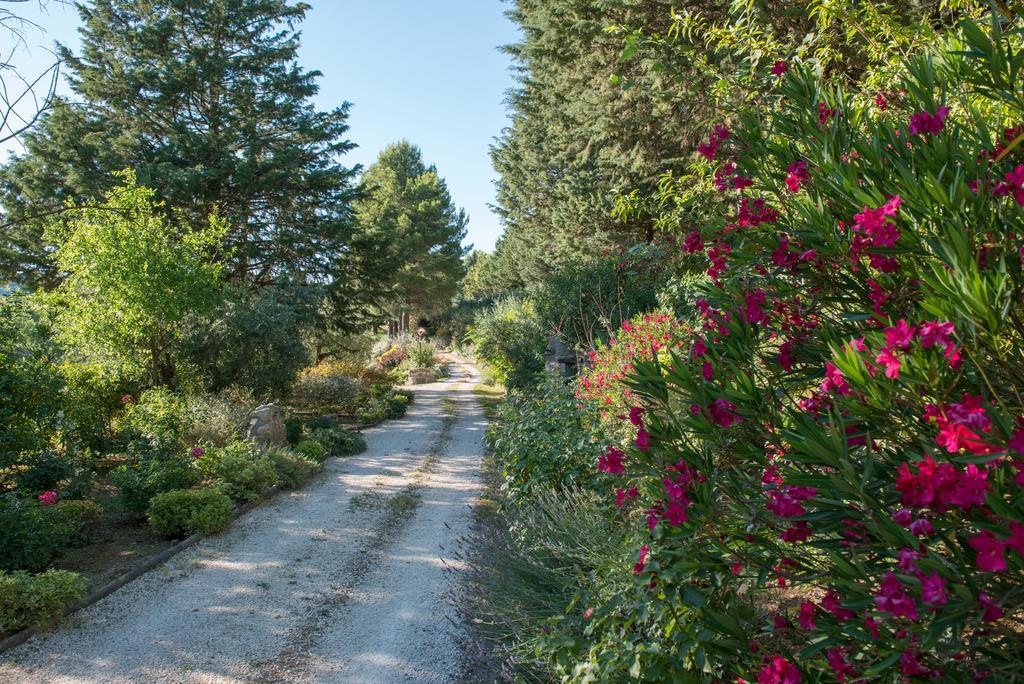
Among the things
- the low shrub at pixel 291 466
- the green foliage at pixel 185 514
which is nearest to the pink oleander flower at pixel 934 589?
the green foliage at pixel 185 514

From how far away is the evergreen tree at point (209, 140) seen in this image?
14203mm

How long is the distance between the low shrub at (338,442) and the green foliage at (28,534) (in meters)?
5.09

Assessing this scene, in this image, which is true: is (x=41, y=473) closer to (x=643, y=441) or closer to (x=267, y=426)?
(x=267, y=426)

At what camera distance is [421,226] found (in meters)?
36.0

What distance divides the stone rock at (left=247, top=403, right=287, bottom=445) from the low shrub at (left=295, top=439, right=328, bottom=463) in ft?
1.28

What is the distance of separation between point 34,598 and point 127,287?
276 inches

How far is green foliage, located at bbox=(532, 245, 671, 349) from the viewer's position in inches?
449

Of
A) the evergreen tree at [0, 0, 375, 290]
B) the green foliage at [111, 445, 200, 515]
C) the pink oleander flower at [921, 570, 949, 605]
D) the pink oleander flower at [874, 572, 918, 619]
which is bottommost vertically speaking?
the green foliage at [111, 445, 200, 515]

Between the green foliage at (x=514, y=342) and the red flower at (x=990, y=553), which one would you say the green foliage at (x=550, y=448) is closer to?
the red flower at (x=990, y=553)

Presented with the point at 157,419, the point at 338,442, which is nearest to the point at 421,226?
the point at 338,442

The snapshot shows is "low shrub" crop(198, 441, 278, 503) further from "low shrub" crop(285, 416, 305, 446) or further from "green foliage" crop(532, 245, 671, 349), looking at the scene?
"green foliage" crop(532, 245, 671, 349)

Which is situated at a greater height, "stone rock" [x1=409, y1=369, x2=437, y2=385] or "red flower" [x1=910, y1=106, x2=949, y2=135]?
"red flower" [x1=910, y1=106, x2=949, y2=135]

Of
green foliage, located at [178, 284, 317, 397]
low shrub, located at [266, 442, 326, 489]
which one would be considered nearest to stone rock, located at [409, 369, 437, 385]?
green foliage, located at [178, 284, 317, 397]

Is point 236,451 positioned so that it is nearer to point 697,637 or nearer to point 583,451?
point 583,451
